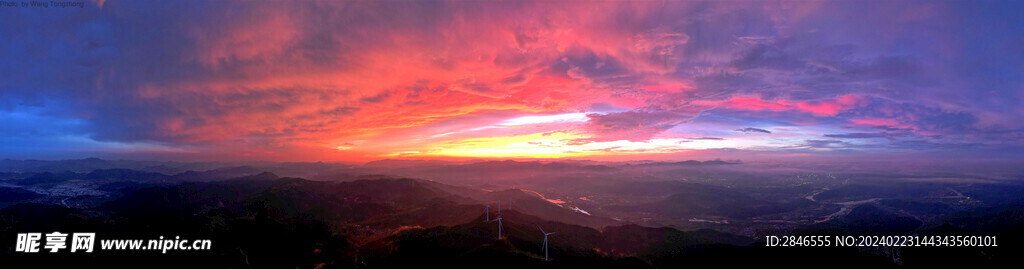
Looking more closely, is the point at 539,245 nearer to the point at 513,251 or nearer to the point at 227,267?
the point at 513,251

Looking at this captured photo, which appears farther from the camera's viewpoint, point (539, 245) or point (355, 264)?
point (539, 245)

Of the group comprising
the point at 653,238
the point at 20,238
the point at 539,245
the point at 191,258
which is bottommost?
the point at 653,238

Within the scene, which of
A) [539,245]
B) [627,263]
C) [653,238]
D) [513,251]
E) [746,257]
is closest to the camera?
[513,251]

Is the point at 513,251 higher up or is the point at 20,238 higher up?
the point at 20,238

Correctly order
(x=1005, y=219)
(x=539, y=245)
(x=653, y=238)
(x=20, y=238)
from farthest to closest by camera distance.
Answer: (x=1005, y=219)
(x=653, y=238)
(x=539, y=245)
(x=20, y=238)

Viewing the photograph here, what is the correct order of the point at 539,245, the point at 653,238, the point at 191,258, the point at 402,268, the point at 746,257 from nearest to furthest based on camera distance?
1. the point at 191,258
2. the point at 402,268
3. the point at 539,245
4. the point at 746,257
5. the point at 653,238

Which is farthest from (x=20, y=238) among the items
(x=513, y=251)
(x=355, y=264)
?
(x=513, y=251)

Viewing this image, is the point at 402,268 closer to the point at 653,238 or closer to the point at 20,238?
the point at 20,238

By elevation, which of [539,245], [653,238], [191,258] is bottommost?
[653,238]

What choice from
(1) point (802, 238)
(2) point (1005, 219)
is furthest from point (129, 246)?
(2) point (1005, 219)
